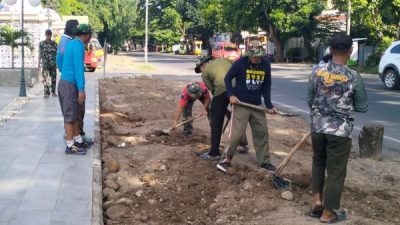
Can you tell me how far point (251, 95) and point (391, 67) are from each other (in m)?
13.4

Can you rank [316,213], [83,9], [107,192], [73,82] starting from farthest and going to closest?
[83,9]
[73,82]
[107,192]
[316,213]

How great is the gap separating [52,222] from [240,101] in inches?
103

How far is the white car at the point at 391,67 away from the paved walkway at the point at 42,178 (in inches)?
478

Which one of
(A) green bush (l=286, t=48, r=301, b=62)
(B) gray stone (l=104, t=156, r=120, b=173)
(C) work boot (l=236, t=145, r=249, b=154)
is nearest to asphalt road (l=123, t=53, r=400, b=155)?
(C) work boot (l=236, t=145, r=249, b=154)

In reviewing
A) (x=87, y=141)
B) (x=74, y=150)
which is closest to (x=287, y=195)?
(x=74, y=150)

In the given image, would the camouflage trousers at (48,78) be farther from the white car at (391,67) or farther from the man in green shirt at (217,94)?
the white car at (391,67)

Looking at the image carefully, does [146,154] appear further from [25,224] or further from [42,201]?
[25,224]

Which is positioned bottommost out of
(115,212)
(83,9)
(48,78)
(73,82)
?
(115,212)

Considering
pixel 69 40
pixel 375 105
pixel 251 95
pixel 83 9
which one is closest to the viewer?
pixel 251 95

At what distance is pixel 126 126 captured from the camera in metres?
10.0

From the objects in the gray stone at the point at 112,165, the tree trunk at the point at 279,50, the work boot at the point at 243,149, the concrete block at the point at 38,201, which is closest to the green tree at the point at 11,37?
the gray stone at the point at 112,165

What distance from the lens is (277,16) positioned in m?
40.3

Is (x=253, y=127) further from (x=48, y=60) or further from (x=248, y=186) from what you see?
(x=48, y=60)

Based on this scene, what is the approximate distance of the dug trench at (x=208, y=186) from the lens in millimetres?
5062
